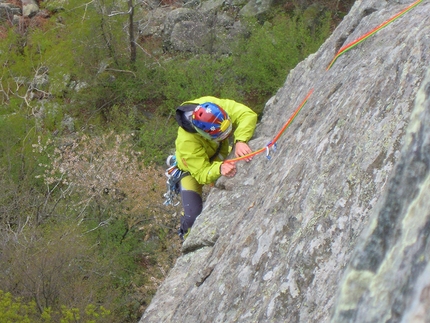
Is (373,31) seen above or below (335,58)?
above

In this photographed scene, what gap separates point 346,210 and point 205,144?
2729mm

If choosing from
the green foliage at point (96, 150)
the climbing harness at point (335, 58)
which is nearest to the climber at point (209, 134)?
the climbing harness at point (335, 58)

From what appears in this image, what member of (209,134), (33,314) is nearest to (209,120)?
(209,134)

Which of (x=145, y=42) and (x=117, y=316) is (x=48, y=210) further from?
(x=145, y=42)

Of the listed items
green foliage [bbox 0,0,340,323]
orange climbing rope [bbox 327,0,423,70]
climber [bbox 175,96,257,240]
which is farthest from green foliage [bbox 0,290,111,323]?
orange climbing rope [bbox 327,0,423,70]

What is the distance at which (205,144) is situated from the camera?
4875 millimetres

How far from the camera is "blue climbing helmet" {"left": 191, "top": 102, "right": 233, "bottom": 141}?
170 inches

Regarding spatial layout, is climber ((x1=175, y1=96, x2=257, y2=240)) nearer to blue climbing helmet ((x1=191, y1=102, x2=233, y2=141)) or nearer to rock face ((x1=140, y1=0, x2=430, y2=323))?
blue climbing helmet ((x1=191, y1=102, x2=233, y2=141))

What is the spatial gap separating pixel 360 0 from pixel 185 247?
11.0 feet

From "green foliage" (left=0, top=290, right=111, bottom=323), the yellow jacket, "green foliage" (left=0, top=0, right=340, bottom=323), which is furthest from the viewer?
"green foliage" (left=0, top=0, right=340, bottom=323)

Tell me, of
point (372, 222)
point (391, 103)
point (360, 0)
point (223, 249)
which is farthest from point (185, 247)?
point (372, 222)

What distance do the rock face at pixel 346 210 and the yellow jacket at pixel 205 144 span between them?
1.85ft

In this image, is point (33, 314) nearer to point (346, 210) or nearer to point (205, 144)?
point (205, 144)

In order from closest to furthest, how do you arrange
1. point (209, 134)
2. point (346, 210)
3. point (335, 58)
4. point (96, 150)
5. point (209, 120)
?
point (346, 210)
point (335, 58)
point (209, 120)
point (209, 134)
point (96, 150)
